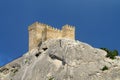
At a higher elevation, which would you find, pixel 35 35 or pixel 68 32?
pixel 68 32

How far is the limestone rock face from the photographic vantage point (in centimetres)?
5728

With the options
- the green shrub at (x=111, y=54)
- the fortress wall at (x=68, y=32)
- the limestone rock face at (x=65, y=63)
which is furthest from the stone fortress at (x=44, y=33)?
the green shrub at (x=111, y=54)

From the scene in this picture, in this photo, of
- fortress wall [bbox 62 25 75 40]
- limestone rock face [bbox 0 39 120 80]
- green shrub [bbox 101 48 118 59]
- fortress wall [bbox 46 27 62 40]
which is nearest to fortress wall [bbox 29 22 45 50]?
limestone rock face [bbox 0 39 120 80]

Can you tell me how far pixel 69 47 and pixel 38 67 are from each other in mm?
5694

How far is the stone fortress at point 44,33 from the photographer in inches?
2650

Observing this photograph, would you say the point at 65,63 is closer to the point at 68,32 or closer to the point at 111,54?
the point at 111,54

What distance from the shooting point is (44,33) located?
222 ft

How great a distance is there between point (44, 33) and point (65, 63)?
9610 millimetres

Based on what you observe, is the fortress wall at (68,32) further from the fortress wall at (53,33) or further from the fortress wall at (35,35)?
the fortress wall at (35,35)

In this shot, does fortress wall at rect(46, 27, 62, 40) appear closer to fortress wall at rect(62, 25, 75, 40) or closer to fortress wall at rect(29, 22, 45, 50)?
fortress wall at rect(62, 25, 75, 40)

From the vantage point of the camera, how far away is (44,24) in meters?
68.5

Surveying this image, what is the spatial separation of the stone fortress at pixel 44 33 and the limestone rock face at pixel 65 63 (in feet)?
5.24

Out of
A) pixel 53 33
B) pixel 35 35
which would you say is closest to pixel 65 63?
pixel 53 33

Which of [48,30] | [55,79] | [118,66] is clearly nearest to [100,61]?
[118,66]
